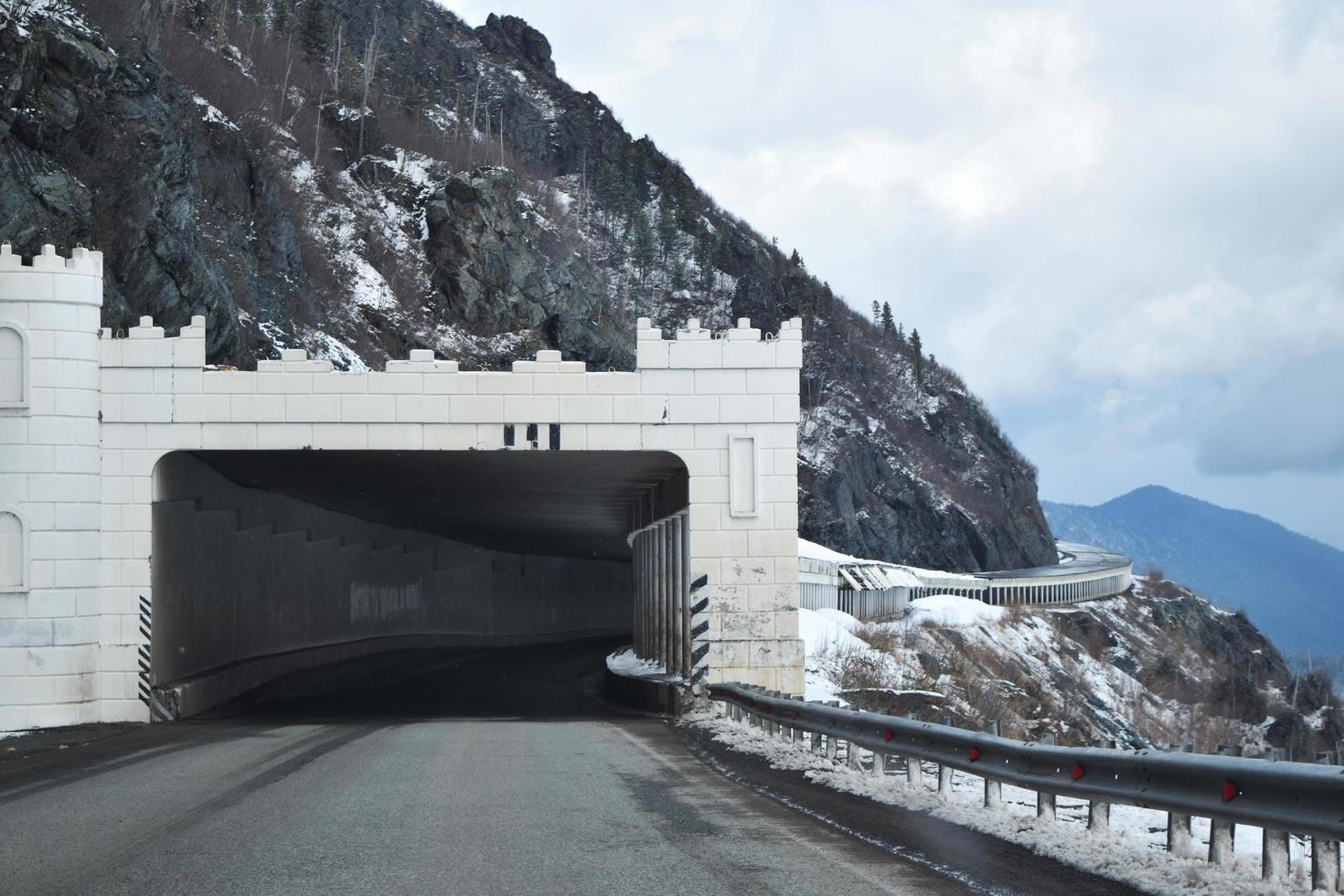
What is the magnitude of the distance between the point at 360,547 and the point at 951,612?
3155cm

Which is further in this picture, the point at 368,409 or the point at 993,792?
the point at 368,409

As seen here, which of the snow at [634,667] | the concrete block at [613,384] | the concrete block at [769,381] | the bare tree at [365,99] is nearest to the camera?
the concrete block at [613,384]

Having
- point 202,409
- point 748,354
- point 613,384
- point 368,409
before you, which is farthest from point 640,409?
point 202,409

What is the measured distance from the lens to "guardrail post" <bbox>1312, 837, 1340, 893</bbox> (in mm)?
7520

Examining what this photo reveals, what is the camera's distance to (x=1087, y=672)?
74062mm

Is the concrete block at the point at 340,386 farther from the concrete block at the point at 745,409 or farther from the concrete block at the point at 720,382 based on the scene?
the concrete block at the point at 745,409

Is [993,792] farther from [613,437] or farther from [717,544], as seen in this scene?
[613,437]

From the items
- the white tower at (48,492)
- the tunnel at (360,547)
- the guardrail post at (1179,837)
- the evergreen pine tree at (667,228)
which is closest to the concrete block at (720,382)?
the tunnel at (360,547)

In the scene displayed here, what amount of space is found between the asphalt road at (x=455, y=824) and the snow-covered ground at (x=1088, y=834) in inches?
9.5

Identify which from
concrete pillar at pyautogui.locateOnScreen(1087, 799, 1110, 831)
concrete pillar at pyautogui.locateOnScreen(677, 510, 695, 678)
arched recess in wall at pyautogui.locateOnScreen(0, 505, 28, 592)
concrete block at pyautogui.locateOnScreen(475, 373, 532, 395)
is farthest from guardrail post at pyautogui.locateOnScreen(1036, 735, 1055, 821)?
arched recess in wall at pyautogui.locateOnScreen(0, 505, 28, 592)

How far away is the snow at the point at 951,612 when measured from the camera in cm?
6700

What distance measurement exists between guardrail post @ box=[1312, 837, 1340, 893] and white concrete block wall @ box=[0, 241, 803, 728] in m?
17.8

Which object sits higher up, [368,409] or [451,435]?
[368,409]

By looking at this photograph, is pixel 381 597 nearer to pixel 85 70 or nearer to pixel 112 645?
pixel 85 70
